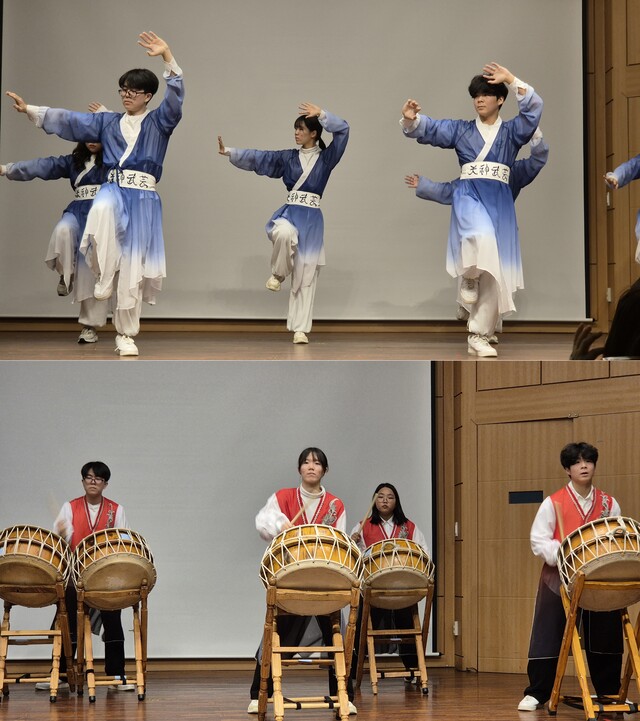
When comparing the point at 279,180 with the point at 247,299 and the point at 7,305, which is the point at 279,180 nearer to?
the point at 247,299

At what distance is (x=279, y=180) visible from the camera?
7.41 metres

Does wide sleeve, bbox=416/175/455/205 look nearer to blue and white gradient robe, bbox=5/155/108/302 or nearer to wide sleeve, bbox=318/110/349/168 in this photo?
wide sleeve, bbox=318/110/349/168

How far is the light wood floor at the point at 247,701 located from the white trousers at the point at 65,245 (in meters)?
2.26

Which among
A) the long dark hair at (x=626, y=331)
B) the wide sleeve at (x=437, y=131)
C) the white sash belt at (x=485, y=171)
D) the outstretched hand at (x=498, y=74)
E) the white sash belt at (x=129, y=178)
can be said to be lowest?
the long dark hair at (x=626, y=331)

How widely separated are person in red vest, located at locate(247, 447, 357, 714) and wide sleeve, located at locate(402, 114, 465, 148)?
72.6 inches

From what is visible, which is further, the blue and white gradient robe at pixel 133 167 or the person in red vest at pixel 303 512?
the blue and white gradient robe at pixel 133 167

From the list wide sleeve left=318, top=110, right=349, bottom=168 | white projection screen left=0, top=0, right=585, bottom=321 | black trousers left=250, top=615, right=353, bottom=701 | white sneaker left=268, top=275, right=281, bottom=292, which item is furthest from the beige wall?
black trousers left=250, top=615, right=353, bottom=701

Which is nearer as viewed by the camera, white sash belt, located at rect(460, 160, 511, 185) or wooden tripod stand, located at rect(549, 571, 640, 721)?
wooden tripod stand, located at rect(549, 571, 640, 721)

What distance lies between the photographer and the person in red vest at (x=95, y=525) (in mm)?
5262

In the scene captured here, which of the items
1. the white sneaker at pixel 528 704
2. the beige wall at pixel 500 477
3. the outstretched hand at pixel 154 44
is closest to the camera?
the white sneaker at pixel 528 704

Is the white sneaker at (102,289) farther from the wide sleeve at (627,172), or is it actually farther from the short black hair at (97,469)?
the wide sleeve at (627,172)

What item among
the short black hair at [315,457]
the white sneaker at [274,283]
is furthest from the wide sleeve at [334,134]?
the short black hair at [315,457]

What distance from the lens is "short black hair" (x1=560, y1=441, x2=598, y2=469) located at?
439 centimetres

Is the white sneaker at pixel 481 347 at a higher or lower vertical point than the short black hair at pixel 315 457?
higher
